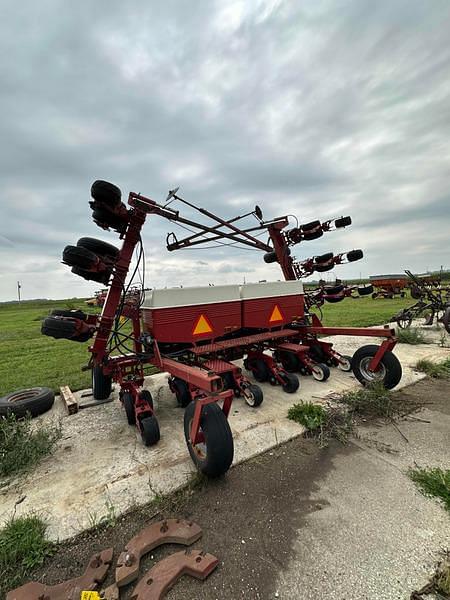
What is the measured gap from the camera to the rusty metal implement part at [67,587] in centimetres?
161

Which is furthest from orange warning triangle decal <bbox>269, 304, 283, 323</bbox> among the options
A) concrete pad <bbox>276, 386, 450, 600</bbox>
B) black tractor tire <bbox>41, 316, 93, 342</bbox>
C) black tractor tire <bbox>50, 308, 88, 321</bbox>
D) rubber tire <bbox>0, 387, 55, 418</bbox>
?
rubber tire <bbox>0, 387, 55, 418</bbox>

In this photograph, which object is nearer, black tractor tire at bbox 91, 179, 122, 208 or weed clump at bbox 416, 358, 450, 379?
black tractor tire at bbox 91, 179, 122, 208

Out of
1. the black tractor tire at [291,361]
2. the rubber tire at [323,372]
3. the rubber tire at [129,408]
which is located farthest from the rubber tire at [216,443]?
the black tractor tire at [291,361]

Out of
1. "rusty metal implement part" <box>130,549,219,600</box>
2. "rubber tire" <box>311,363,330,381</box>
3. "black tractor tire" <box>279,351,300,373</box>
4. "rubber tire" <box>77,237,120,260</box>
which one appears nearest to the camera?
"rusty metal implement part" <box>130,549,219,600</box>

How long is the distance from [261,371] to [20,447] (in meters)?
3.86

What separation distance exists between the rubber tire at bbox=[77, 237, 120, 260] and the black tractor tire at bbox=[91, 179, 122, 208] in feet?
1.84

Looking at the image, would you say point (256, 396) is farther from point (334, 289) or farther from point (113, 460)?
point (334, 289)

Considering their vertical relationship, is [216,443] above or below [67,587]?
above

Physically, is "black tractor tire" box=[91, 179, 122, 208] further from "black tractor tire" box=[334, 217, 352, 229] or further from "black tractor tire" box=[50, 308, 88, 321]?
"black tractor tire" box=[334, 217, 352, 229]

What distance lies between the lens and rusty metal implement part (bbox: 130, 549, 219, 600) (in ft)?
5.28

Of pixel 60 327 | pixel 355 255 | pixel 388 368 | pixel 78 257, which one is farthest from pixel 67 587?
pixel 355 255

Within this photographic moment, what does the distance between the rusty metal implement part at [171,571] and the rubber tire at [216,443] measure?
672 mm

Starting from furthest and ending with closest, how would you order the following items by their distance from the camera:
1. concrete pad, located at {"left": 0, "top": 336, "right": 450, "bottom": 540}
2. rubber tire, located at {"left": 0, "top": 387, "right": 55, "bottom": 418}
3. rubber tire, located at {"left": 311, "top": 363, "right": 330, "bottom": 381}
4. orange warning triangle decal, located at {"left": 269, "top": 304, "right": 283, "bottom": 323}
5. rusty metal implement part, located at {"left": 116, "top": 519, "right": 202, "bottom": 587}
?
orange warning triangle decal, located at {"left": 269, "top": 304, "right": 283, "bottom": 323} < rubber tire, located at {"left": 311, "top": 363, "right": 330, "bottom": 381} < rubber tire, located at {"left": 0, "top": 387, "right": 55, "bottom": 418} < concrete pad, located at {"left": 0, "top": 336, "right": 450, "bottom": 540} < rusty metal implement part, located at {"left": 116, "top": 519, "right": 202, "bottom": 587}

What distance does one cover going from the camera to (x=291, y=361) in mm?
5781
